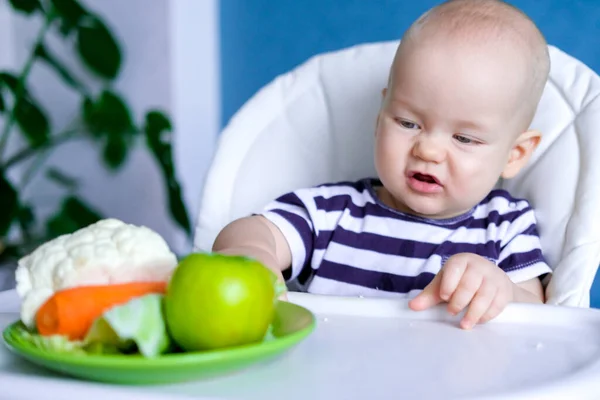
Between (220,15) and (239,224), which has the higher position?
(220,15)

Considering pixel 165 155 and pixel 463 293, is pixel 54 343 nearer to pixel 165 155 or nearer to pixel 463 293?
pixel 463 293

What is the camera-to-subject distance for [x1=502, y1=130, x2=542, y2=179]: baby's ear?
1092mm

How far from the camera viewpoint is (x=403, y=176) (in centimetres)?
105

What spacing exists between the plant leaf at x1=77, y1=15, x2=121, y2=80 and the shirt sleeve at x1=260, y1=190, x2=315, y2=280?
3.72ft

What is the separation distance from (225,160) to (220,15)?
38.6 inches

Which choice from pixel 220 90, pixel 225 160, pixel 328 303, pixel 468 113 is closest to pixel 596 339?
pixel 328 303

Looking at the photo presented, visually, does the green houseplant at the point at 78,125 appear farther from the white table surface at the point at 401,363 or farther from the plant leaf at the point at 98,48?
the white table surface at the point at 401,363

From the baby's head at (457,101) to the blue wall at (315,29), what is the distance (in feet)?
1.65

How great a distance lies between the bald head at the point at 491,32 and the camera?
1012mm

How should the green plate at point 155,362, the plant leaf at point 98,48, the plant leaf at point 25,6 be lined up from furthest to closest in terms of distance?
the plant leaf at point 98,48 < the plant leaf at point 25,6 < the green plate at point 155,362

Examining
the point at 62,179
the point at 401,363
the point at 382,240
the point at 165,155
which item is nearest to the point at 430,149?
the point at 382,240

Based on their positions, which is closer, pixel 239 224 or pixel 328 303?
pixel 328 303

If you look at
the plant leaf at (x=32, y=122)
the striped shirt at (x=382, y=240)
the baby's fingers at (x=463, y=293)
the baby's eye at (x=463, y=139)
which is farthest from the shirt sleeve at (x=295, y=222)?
the plant leaf at (x=32, y=122)

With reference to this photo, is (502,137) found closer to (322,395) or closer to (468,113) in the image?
(468,113)
